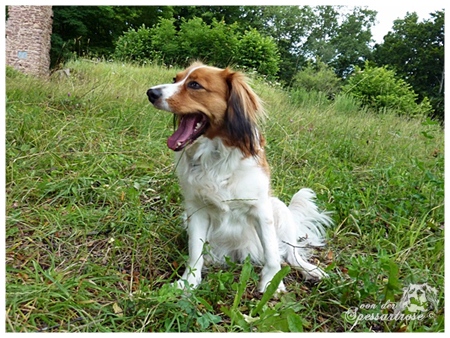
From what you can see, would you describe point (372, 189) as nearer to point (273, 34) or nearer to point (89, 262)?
point (89, 262)

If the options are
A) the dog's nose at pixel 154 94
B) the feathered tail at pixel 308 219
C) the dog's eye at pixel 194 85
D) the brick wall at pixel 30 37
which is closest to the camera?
the dog's nose at pixel 154 94

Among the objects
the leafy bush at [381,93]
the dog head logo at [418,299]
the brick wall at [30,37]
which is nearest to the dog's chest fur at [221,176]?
the dog head logo at [418,299]

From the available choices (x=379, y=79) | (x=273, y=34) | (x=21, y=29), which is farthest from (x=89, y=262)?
(x=273, y=34)

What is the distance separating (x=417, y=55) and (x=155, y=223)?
1333cm

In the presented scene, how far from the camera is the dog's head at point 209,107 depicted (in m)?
2.23

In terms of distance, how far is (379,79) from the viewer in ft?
30.0

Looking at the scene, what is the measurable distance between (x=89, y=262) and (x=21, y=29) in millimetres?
5985

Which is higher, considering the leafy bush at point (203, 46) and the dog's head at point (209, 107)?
the dog's head at point (209, 107)

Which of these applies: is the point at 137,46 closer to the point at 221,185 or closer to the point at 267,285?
the point at 221,185

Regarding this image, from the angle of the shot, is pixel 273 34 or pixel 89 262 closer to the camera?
pixel 89 262

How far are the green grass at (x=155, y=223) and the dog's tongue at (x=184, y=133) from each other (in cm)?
68

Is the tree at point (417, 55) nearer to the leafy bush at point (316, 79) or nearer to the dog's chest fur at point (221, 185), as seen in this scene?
the leafy bush at point (316, 79)

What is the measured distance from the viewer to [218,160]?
2355mm

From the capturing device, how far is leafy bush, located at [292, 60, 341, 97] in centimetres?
841
